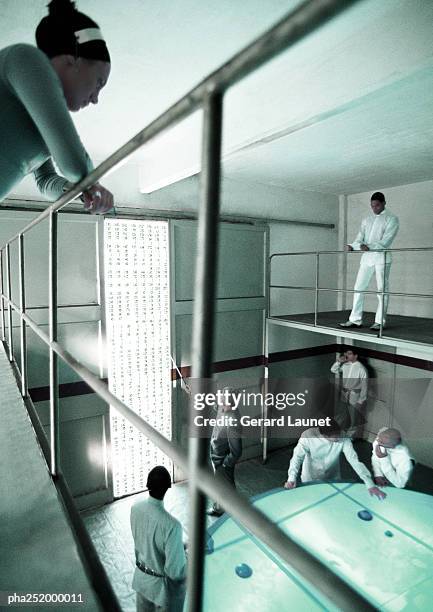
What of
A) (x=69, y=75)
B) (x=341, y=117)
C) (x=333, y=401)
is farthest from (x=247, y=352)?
(x=69, y=75)

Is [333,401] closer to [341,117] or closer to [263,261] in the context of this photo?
[263,261]

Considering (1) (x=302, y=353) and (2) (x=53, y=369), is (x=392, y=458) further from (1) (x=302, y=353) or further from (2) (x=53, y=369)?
(2) (x=53, y=369)

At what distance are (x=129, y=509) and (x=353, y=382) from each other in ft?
11.7

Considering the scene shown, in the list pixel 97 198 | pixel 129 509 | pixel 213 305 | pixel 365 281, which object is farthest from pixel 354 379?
pixel 213 305

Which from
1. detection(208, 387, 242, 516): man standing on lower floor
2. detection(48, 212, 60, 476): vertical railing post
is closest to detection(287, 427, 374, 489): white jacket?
detection(208, 387, 242, 516): man standing on lower floor

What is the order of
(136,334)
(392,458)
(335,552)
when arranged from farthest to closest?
(136,334) → (392,458) → (335,552)

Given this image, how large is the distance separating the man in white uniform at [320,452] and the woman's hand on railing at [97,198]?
305cm

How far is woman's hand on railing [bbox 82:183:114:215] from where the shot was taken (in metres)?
0.80

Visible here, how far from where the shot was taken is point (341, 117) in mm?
3064

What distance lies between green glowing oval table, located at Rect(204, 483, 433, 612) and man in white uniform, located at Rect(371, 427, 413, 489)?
318 millimetres

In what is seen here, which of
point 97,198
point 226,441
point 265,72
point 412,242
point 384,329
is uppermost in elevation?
point 265,72

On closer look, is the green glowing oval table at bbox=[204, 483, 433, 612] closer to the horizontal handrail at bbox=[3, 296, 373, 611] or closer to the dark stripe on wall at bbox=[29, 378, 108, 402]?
the horizontal handrail at bbox=[3, 296, 373, 611]

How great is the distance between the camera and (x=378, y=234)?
4.05 meters

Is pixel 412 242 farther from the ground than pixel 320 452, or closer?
farther from the ground
